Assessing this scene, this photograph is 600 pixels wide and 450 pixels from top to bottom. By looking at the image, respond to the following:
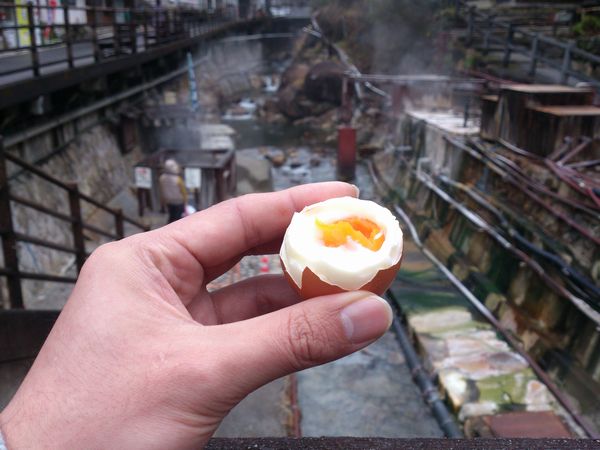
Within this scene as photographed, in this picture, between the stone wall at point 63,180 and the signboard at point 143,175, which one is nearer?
the stone wall at point 63,180

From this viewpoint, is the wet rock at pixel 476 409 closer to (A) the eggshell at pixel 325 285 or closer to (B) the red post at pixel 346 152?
(A) the eggshell at pixel 325 285

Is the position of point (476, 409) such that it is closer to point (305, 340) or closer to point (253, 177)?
point (305, 340)

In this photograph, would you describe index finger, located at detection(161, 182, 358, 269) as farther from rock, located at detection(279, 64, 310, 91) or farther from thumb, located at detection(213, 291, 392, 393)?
rock, located at detection(279, 64, 310, 91)

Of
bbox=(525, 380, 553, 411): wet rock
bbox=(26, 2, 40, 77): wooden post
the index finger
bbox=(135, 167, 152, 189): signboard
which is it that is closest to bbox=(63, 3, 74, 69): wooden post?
bbox=(26, 2, 40, 77): wooden post

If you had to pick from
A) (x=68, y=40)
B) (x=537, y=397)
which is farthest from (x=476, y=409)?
(x=68, y=40)

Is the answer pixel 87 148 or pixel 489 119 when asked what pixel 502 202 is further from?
pixel 87 148

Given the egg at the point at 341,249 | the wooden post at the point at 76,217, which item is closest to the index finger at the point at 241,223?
the egg at the point at 341,249

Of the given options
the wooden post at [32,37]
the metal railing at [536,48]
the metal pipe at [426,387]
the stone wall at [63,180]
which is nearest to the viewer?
the metal pipe at [426,387]

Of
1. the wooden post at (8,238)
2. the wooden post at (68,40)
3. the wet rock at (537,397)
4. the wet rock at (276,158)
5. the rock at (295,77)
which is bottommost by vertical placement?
the wet rock at (276,158)
